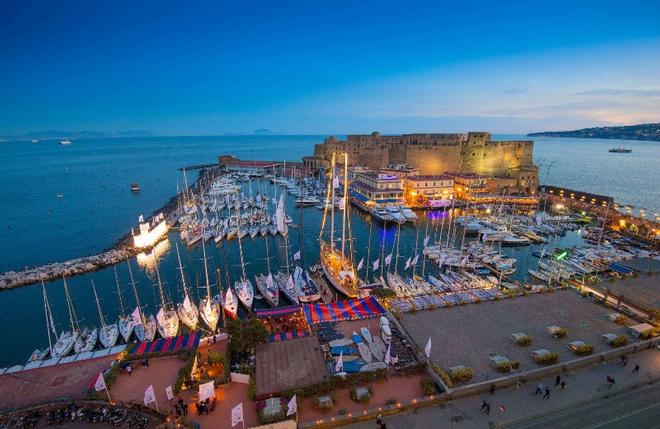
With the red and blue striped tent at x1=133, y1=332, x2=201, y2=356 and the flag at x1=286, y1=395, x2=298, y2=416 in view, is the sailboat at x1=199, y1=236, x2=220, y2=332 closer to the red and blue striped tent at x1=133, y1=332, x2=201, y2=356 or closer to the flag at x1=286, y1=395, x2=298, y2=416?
the red and blue striped tent at x1=133, y1=332, x2=201, y2=356

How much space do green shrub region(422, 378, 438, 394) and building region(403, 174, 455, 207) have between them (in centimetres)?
5187

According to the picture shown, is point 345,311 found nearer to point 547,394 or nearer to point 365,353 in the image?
point 365,353

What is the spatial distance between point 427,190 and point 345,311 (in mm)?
49520

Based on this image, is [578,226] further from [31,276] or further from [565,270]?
[31,276]

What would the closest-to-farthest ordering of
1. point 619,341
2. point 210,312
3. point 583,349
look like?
1. point 583,349
2. point 619,341
3. point 210,312

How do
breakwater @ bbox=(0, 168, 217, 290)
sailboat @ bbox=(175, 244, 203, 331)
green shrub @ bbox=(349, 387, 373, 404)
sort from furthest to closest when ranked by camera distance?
1. breakwater @ bbox=(0, 168, 217, 290)
2. sailboat @ bbox=(175, 244, 203, 331)
3. green shrub @ bbox=(349, 387, 373, 404)

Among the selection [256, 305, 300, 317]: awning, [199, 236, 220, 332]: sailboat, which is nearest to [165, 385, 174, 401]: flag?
[256, 305, 300, 317]: awning

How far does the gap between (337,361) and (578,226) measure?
54.2 meters

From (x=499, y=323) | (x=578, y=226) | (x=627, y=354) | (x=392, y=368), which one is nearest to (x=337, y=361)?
(x=392, y=368)

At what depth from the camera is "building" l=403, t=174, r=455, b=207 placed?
221 feet

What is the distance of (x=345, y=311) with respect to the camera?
919 inches

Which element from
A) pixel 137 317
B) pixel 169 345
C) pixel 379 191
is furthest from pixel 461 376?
pixel 379 191

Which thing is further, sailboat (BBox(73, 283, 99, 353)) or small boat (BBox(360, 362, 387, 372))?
sailboat (BBox(73, 283, 99, 353))

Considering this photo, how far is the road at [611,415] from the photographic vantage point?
1457 centimetres
